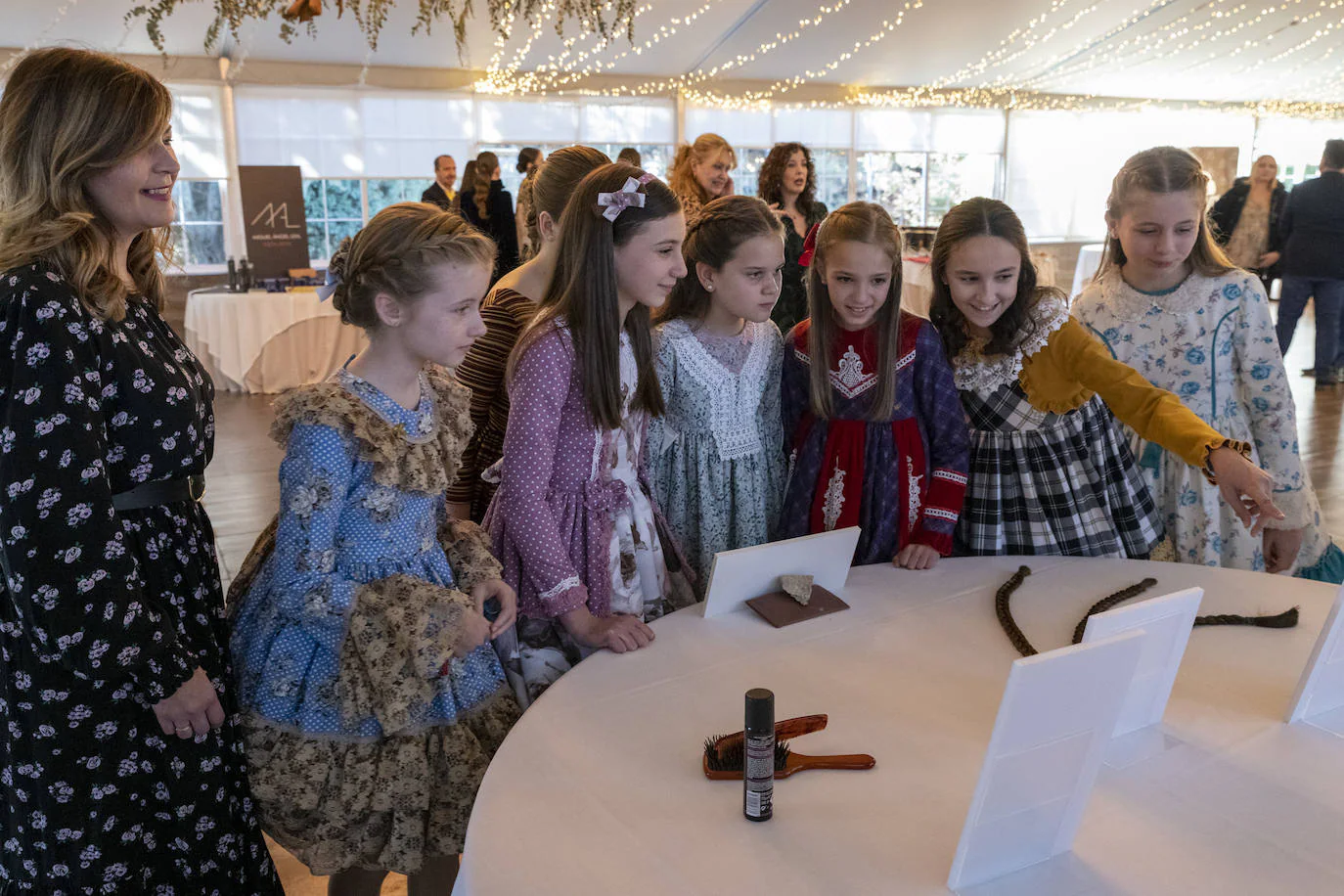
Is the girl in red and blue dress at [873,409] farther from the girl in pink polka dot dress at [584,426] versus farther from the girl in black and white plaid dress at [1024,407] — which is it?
the girl in pink polka dot dress at [584,426]

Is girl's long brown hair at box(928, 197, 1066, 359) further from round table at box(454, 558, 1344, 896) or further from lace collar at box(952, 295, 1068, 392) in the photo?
round table at box(454, 558, 1344, 896)

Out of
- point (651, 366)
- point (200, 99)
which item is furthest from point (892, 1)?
point (651, 366)

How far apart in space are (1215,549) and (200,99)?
10.6 m

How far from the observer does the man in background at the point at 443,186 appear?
786cm

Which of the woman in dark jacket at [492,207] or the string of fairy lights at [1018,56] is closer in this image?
the woman in dark jacket at [492,207]

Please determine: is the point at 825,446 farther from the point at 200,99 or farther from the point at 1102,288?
the point at 200,99

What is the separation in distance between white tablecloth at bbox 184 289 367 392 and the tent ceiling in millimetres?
2893

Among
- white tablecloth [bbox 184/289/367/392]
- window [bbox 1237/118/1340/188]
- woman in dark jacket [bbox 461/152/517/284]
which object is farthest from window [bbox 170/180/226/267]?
window [bbox 1237/118/1340/188]

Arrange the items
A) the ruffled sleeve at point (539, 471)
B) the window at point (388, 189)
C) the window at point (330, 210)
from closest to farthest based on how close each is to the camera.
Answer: the ruffled sleeve at point (539, 471), the window at point (330, 210), the window at point (388, 189)

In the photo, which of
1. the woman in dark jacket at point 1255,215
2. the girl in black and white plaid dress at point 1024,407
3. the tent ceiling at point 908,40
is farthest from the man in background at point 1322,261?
the girl in black and white plaid dress at point 1024,407

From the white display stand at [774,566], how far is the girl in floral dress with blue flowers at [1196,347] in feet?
3.30

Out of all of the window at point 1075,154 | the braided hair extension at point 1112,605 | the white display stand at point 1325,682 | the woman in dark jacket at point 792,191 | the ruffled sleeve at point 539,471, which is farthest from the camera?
the window at point 1075,154

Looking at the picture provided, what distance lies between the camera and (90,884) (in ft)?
4.70

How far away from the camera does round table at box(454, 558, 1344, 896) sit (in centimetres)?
99
